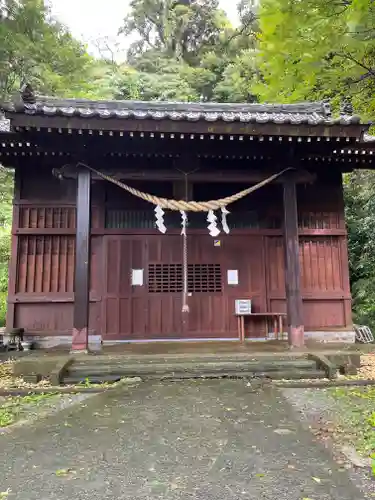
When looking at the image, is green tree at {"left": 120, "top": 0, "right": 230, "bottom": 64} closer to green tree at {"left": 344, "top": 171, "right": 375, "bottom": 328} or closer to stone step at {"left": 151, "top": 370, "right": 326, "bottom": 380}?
green tree at {"left": 344, "top": 171, "right": 375, "bottom": 328}

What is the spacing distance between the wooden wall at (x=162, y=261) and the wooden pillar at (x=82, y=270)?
1.37 m

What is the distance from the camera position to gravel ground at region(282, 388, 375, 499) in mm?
2715

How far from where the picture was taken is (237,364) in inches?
224

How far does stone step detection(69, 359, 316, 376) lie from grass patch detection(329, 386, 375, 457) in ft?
2.89

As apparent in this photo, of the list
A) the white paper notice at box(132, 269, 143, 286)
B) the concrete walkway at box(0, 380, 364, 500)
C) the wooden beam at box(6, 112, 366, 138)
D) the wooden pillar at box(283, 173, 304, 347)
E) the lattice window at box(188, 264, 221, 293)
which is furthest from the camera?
the lattice window at box(188, 264, 221, 293)

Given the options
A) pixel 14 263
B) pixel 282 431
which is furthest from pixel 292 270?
pixel 14 263

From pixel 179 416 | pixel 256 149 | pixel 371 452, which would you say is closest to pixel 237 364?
pixel 179 416

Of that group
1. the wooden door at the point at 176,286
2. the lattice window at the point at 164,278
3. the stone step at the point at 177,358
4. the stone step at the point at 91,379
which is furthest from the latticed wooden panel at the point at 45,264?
→ the stone step at the point at 91,379

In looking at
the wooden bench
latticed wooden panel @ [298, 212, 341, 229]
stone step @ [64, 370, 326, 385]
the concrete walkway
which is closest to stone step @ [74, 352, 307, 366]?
stone step @ [64, 370, 326, 385]

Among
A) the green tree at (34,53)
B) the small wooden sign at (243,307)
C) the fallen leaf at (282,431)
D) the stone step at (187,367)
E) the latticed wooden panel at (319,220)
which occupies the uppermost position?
the green tree at (34,53)

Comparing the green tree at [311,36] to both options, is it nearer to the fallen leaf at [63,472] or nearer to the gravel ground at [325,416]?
the gravel ground at [325,416]

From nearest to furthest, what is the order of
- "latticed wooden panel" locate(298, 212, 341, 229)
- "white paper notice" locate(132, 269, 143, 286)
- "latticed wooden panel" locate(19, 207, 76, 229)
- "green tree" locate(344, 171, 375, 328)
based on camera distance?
1. "latticed wooden panel" locate(19, 207, 76, 229)
2. "white paper notice" locate(132, 269, 143, 286)
3. "latticed wooden panel" locate(298, 212, 341, 229)
4. "green tree" locate(344, 171, 375, 328)

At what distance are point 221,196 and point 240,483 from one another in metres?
6.40

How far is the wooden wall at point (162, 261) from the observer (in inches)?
306
